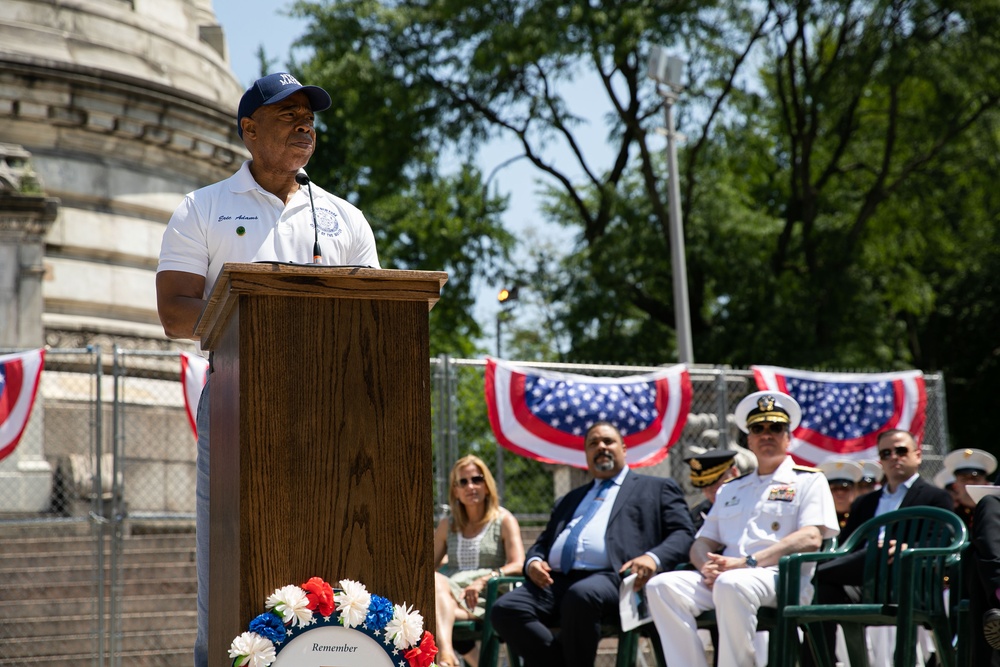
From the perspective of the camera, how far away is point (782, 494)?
8062 millimetres

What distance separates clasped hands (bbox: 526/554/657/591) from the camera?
319 inches

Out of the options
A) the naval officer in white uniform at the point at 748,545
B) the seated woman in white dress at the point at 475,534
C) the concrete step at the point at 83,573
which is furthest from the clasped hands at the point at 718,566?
the concrete step at the point at 83,573

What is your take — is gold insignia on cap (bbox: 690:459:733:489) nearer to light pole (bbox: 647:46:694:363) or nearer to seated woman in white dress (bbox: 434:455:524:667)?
seated woman in white dress (bbox: 434:455:524:667)

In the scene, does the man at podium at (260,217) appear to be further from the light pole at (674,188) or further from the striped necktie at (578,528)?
the light pole at (674,188)

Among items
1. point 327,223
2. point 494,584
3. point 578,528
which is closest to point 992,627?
point 578,528

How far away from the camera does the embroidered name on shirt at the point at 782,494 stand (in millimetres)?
8031

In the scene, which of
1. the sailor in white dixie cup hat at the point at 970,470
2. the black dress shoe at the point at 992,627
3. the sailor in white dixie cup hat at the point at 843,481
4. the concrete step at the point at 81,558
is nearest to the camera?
the black dress shoe at the point at 992,627

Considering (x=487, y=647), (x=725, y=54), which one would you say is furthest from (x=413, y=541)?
(x=725, y=54)

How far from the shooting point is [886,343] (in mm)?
29562

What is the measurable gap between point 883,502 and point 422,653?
6653mm

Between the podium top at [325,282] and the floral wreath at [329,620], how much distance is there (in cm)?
78

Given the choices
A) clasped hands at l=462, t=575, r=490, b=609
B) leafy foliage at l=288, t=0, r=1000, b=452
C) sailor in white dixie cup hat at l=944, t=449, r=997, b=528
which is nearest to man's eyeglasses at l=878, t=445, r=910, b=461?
sailor in white dixie cup hat at l=944, t=449, r=997, b=528

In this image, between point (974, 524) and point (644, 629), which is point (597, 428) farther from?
point (974, 524)

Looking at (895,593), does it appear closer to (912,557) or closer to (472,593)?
(912,557)
